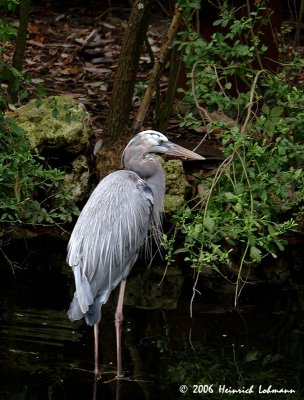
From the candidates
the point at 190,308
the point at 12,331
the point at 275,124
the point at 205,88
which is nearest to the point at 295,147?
the point at 275,124

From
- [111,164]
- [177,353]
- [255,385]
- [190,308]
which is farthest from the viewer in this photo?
[111,164]

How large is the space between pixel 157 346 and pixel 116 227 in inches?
33.6

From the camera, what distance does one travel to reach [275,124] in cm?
623

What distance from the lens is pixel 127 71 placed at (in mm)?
7762

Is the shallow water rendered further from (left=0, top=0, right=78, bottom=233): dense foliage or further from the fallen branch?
the fallen branch

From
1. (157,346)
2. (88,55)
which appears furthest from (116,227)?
(88,55)

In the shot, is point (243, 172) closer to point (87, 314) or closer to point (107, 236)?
point (107, 236)

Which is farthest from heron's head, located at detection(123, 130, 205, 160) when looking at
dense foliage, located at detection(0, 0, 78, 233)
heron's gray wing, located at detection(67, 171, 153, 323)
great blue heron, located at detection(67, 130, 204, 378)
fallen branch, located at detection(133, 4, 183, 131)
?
fallen branch, located at detection(133, 4, 183, 131)

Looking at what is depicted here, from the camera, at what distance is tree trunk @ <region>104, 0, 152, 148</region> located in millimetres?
7621

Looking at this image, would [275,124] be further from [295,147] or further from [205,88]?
[205,88]

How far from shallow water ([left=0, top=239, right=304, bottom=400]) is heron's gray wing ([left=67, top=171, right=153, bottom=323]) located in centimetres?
39

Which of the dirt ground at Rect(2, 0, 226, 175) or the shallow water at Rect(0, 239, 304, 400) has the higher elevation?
the dirt ground at Rect(2, 0, 226, 175)

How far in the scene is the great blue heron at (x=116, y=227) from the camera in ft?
19.0

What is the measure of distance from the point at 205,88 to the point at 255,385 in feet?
7.58
